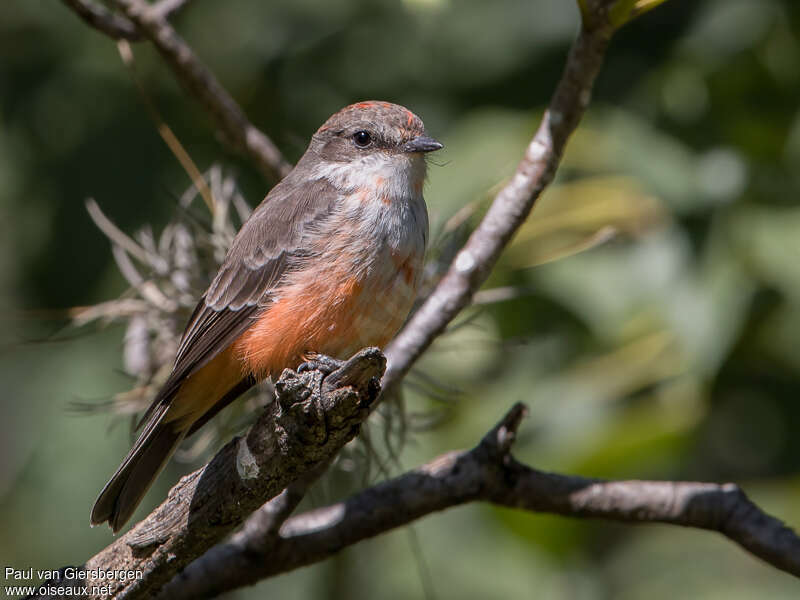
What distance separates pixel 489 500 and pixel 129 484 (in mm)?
1375

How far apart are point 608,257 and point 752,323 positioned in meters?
0.75

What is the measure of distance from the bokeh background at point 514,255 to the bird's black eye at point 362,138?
1.45ft

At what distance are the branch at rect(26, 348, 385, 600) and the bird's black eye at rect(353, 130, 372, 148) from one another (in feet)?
5.48

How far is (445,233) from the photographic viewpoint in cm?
496

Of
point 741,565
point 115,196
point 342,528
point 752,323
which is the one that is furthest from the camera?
point 115,196

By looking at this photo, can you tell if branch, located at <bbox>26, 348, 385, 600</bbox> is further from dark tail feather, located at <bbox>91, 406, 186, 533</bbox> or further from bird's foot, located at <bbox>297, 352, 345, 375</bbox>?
dark tail feather, located at <bbox>91, 406, 186, 533</bbox>

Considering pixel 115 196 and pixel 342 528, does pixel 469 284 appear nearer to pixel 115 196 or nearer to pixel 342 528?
pixel 342 528

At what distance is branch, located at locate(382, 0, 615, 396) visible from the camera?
4.13 meters

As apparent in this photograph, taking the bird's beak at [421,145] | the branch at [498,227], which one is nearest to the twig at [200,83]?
the bird's beak at [421,145]

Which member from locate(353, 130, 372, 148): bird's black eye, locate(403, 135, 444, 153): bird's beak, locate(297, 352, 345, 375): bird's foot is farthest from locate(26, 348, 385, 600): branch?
locate(353, 130, 372, 148): bird's black eye

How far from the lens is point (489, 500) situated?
4.10 m

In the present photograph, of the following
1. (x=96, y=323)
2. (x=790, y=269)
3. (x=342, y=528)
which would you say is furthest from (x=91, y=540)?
(x=790, y=269)

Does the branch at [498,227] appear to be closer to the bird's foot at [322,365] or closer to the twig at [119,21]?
the bird's foot at [322,365]

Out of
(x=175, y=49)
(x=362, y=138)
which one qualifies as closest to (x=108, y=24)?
(x=175, y=49)
